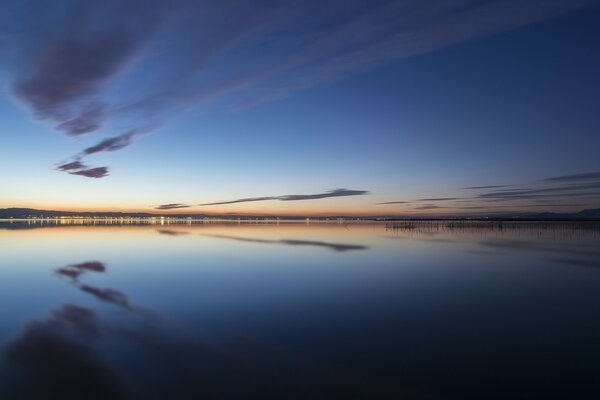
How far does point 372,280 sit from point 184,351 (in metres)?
12.3

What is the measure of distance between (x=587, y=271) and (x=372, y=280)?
1330 cm

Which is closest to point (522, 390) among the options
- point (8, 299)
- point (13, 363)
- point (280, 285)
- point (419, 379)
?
point (419, 379)

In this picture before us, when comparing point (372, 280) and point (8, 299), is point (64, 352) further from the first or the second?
point (372, 280)

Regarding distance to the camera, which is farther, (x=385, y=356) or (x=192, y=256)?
(x=192, y=256)

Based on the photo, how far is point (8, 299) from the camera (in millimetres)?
14695

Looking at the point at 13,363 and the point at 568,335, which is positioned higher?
the point at 13,363

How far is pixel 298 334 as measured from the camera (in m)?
10.7

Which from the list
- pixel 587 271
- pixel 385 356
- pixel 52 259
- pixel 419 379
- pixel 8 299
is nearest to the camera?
pixel 419 379

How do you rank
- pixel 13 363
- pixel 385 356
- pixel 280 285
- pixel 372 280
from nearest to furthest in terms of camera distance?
pixel 13 363, pixel 385 356, pixel 280 285, pixel 372 280

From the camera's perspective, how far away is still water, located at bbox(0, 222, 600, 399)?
292 inches

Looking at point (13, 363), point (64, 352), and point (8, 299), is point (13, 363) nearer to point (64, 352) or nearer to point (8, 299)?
point (64, 352)

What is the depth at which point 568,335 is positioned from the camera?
10.6m

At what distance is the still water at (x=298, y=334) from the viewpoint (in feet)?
24.3

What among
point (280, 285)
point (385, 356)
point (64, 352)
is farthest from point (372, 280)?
point (64, 352)
